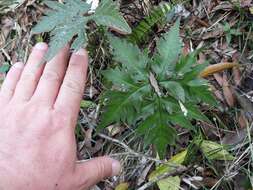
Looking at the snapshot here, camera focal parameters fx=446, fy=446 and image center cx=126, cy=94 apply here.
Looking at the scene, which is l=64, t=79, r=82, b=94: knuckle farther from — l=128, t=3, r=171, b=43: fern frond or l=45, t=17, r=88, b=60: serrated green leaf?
l=128, t=3, r=171, b=43: fern frond

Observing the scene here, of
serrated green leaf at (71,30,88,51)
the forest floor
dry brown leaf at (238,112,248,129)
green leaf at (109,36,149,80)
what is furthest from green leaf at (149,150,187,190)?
serrated green leaf at (71,30,88,51)

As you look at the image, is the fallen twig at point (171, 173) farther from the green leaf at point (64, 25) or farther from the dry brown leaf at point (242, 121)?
the green leaf at point (64, 25)

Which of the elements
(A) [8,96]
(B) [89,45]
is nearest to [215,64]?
(B) [89,45]

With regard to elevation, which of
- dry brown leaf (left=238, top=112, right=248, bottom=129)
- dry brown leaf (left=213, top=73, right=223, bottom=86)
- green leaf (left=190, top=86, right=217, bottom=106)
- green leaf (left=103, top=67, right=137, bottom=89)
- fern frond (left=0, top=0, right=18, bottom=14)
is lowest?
dry brown leaf (left=238, top=112, right=248, bottom=129)

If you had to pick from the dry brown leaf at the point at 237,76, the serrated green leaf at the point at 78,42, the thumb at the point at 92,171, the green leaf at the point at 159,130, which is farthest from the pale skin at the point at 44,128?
the dry brown leaf at the point at 237,76

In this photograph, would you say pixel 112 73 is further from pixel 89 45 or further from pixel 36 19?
pixel 36 19

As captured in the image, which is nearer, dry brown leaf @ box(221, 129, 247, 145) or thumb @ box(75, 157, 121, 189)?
thumb @ box(75, 157, 121, 189)

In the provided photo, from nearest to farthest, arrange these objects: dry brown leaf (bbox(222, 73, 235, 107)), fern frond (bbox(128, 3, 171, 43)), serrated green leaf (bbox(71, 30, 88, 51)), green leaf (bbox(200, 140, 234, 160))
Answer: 1. serrated green leaf (bbox(71, 30, 88, 51))
2. green leaf (bbox(200, 140, 234, 160))
3. dry brown leaf (bbox(222, 73, 235, 107))
4. fern frond (bbox(128, 3, 171, 43))
